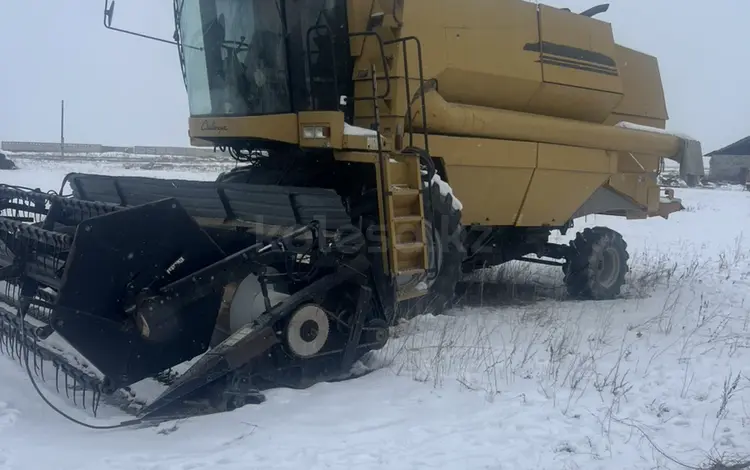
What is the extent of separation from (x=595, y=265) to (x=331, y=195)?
4527mm

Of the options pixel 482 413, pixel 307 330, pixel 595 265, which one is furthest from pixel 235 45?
pixel 595 265

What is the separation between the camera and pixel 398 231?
190 inches

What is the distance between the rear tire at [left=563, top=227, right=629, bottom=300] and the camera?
7938 millimetres

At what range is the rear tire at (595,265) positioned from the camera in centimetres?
794

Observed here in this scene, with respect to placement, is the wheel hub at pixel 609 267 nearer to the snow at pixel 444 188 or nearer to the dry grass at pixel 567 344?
the dry grass at pixel 567 344

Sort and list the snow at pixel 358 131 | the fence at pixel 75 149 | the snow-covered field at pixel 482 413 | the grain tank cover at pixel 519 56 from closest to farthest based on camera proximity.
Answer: the snow-covered field at pixel 482 413, the snow at pixel 358 131, the grain tank cover at pixel 519 56, the fence at pixel 75 149

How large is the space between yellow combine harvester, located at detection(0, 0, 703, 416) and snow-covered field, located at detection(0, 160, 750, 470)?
1.03 feet

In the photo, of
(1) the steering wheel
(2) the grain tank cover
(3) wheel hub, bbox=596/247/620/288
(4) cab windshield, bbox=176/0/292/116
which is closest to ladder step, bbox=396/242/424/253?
(4) cab windshield, bbox=176/0/292/116

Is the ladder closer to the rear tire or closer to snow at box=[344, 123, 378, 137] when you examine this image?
snow at box=[344, 123, 378, 137]

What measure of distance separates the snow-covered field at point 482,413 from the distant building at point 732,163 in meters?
41.3

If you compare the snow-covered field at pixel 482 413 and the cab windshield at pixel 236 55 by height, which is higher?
the cab windshield at pixel 236 55

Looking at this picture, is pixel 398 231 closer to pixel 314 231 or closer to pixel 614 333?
pixel 314 231

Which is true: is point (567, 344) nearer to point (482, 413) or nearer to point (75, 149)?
point (482, 413)

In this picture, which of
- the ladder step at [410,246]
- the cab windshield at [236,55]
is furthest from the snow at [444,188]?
the cab windshield at [236,55]
